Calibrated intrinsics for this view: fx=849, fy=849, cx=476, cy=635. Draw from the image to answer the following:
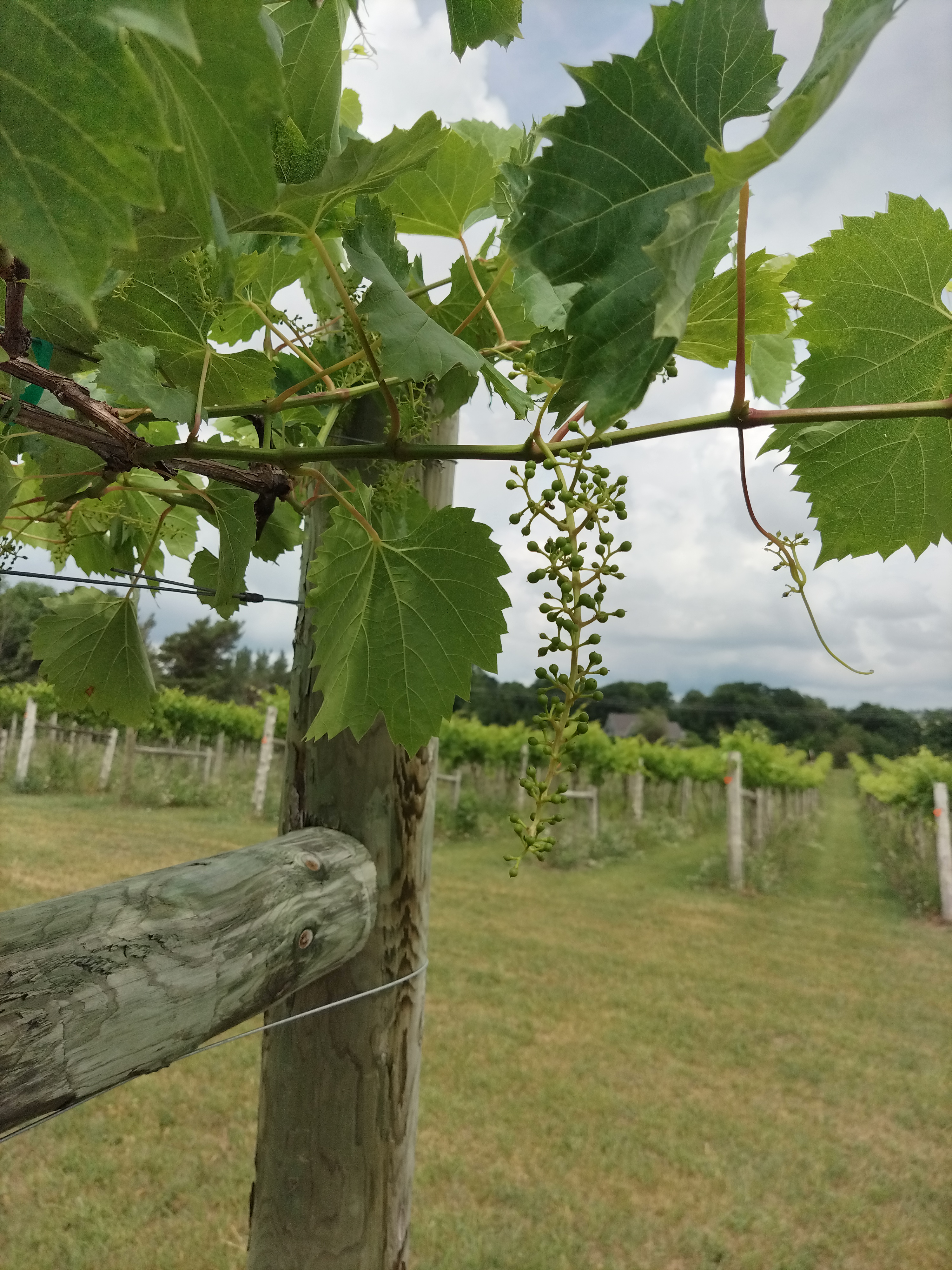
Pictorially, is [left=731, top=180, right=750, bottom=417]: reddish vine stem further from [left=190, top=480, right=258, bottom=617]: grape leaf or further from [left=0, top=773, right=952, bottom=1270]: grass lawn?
[left=0, top=773, right=952, bottom=1270]: grass lawn

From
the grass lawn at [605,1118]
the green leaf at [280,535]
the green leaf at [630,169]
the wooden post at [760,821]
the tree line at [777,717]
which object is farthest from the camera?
the tree line at [777,717]

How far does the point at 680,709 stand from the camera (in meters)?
36.6

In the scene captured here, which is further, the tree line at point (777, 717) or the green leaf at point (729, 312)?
the tree line at point (777, 717)

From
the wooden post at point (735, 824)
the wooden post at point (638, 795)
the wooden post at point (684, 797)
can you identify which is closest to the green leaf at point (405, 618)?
the wooden post at point (735, 824)

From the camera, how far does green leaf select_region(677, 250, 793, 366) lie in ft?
2.19

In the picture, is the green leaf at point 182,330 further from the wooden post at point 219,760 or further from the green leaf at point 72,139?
the wooden post at point 219,760

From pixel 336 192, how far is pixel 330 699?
0.42 metres

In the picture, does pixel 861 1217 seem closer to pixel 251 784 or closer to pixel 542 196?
pixel 542 196

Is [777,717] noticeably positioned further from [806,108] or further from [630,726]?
[806,108]

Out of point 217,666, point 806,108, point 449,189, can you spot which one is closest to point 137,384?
point 449,189

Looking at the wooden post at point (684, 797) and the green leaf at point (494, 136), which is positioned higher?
the green leaf at point (494, 136)

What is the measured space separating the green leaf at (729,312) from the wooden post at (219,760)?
44.7 feet

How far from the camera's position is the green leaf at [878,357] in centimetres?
64

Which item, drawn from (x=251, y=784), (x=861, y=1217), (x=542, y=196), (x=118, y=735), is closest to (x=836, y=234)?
(x=542, y=196)
